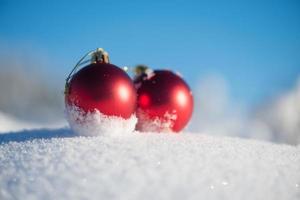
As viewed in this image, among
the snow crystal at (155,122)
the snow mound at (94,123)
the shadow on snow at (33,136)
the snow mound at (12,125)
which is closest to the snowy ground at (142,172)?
the snow mound at (94,123)

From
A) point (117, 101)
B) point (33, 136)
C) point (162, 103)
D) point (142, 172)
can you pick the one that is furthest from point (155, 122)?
point (142, 172)

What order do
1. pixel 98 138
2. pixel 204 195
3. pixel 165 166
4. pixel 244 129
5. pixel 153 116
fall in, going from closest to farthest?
1. pixel 204 195
2. pixel 165 166
3. pixel 98 138
4. pixel 153 116
5. pixel 244 129

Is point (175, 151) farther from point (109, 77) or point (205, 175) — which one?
point (109, 77)

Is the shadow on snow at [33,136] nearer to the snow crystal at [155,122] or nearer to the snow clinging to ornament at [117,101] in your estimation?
the snow clinging to ornament at [117,101]

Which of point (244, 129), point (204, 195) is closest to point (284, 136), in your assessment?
point (244, 129)

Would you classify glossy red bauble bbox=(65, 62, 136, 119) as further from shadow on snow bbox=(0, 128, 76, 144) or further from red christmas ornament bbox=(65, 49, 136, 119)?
shadow on snow bbox=(0, 128, 76, 144)

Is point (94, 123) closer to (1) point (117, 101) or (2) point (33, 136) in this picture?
(1) point (117, 101)
